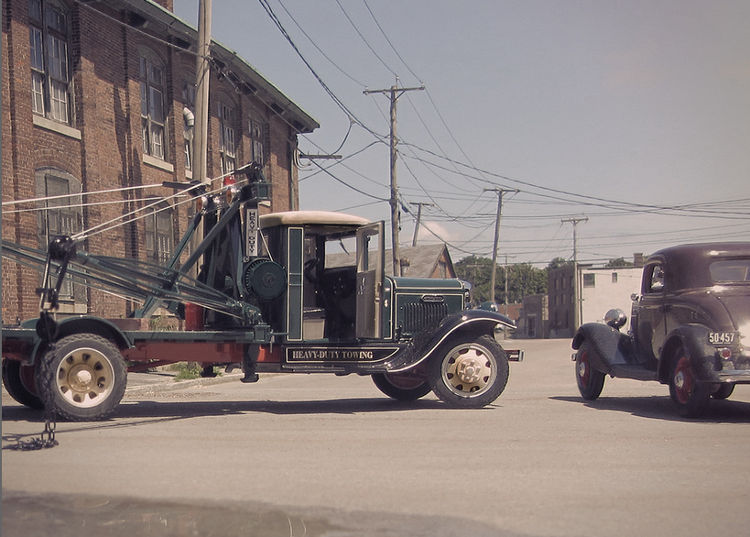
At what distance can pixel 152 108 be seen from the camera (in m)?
22.5

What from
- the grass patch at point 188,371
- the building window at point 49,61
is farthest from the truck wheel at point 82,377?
the building window at point 49,61

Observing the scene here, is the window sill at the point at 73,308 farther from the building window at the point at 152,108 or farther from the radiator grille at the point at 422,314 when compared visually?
the radiator grille at the point at 422,314

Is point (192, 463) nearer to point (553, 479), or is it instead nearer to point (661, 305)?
point (553, 479)

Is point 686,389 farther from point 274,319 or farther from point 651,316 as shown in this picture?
point 274,319

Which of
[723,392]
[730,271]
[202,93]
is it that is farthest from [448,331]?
[202,93]

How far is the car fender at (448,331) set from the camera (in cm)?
1076

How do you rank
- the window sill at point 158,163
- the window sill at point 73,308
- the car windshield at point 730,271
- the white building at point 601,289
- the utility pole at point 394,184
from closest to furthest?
the car windshield at point 730,271
the window sill at point 73,308
the window sill at point 158,163
the utility pole at point 394,184
the white building at point 601,289

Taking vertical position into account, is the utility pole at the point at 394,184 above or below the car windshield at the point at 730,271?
above

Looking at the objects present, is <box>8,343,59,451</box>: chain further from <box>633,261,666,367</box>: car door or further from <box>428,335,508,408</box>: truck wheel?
<box>633,261,666,367</box>: car door

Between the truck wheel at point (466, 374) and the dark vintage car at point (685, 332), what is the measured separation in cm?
169

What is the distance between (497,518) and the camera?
5.01 meters

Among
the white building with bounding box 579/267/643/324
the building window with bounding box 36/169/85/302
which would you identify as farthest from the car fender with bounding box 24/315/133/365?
the white building with bounding box 579/267/643/324

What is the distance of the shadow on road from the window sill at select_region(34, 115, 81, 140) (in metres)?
11.8

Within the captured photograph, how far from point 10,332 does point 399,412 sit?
15.1 ft
